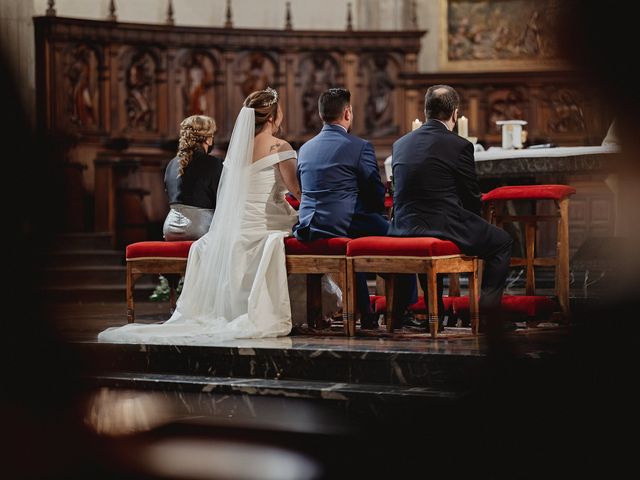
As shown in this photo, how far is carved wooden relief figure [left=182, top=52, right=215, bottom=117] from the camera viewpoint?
10.3m

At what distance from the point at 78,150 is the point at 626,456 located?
31.4ft

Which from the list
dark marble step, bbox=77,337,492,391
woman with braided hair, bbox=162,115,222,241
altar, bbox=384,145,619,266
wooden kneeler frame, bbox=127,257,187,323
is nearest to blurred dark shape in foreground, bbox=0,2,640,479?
altar, bbox=384,145,619,266

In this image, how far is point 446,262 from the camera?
4.89m

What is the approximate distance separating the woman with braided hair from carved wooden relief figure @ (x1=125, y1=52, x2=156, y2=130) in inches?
161

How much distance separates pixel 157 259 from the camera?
A: 19.2 ft

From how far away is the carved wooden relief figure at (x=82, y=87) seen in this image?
9.73m

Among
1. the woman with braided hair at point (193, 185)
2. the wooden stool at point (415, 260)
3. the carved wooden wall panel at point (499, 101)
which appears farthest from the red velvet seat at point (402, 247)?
the carved wooden wall panel at point (499, 101)

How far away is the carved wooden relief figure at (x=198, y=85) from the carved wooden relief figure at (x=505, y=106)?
3.14m

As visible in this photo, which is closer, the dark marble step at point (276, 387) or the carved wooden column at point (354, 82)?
the dark marble step at point (276, 387)

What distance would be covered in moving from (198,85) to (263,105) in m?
5.00

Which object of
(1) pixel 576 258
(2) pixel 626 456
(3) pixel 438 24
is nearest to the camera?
(2) pixel 626 456

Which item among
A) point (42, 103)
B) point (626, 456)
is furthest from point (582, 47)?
point (42, 103)

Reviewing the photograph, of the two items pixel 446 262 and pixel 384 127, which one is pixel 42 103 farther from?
pixel 446 262

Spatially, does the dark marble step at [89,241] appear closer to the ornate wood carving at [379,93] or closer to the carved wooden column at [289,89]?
the carved wooden column at [289,89]
